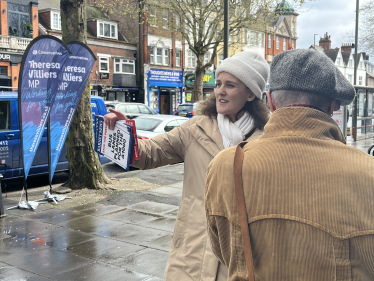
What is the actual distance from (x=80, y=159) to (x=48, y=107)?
5.36 ft

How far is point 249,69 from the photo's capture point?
2574 millimetres

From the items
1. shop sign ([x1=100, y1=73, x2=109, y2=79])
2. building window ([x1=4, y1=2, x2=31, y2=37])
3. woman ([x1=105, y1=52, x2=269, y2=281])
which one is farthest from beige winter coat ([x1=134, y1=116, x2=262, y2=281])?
shop sign ([x1=100, y1=73, x2=109, y2=79])

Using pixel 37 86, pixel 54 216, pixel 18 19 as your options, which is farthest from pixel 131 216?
pixel 18 19

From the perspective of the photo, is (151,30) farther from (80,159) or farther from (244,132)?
(244,132)

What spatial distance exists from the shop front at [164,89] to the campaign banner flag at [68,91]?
2949cm

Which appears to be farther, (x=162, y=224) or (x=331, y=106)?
(x=162, y=224)

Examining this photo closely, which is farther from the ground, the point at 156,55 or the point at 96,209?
the point at 156,55

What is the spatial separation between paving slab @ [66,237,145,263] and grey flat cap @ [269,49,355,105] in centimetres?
395

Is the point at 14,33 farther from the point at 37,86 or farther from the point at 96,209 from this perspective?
the point at 96,209

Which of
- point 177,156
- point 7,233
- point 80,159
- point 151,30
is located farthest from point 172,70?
point 177,156

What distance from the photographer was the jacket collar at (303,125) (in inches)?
49.2

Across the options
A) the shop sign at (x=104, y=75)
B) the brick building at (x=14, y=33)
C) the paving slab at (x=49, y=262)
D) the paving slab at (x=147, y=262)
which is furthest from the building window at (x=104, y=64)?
the paving slab at (x=147, y=262)

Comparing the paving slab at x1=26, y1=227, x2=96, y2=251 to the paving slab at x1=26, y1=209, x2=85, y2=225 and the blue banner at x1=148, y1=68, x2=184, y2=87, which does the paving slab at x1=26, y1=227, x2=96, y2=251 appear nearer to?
the paving slab at x1=26, y1=209, x2=85, y2=225

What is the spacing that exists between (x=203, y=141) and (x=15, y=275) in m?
2.96
